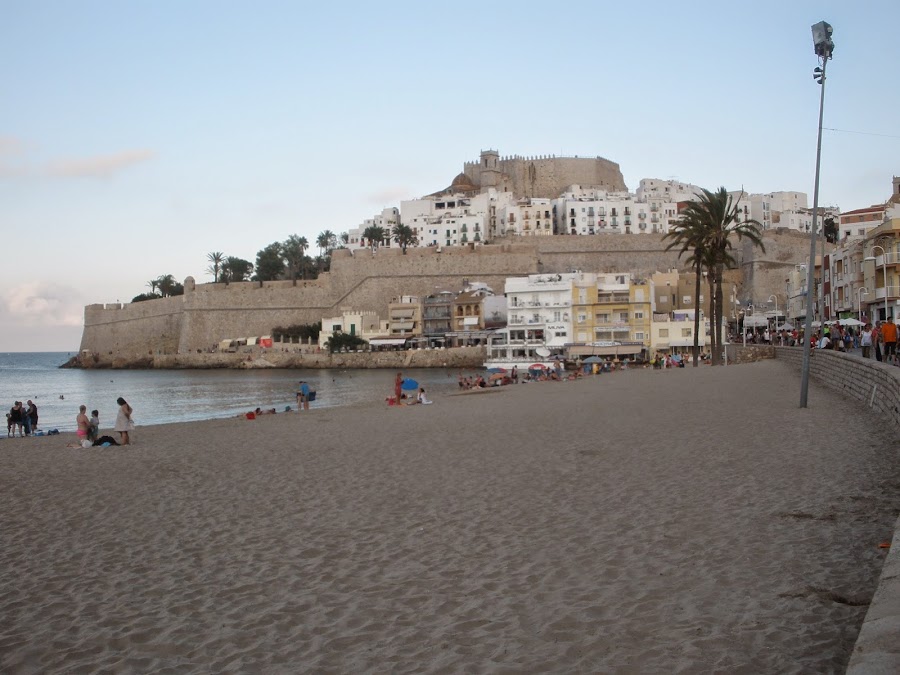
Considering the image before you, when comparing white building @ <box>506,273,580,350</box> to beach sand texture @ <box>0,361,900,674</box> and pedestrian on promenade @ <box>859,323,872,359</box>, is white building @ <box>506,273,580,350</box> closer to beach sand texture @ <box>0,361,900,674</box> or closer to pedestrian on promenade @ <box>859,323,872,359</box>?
pedestrian on promenade @ <box>859,323,872,359</box>

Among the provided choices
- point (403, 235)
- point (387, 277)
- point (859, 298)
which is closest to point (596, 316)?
point (859, 298)

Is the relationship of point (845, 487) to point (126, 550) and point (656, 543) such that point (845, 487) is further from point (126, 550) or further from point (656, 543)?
point (126, 550)

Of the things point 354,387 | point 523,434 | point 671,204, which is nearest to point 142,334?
point 354,387

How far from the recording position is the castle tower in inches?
3905

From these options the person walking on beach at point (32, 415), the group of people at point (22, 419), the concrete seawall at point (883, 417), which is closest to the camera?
the concrete seawall at point (883, 417)

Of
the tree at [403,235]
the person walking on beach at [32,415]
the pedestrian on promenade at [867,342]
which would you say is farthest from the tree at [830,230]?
the person walking on beach at [32,415]

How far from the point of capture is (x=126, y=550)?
250 inches

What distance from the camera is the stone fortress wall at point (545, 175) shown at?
319 ft

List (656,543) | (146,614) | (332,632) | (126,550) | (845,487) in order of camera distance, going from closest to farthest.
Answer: (332,632), (146,614), (656,543), (126,550), (845,487)

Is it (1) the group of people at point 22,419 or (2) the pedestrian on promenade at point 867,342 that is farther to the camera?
(1) the group of people at point 22,419

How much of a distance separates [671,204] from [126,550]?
8781 cm

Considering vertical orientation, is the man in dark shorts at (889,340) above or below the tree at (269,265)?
below

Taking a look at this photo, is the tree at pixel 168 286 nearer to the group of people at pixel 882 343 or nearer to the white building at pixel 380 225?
the white building at pixel 380 225

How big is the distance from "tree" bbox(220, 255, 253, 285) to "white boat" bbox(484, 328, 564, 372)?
42946mm
